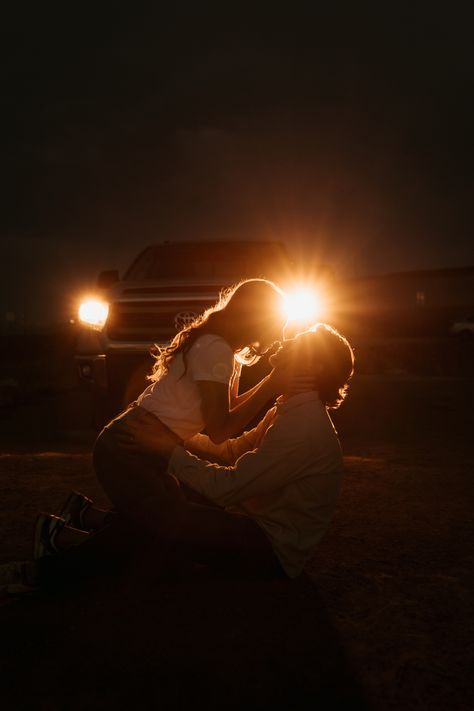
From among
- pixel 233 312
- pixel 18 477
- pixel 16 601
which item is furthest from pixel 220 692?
pixel 18 477

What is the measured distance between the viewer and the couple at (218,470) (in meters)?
3.23

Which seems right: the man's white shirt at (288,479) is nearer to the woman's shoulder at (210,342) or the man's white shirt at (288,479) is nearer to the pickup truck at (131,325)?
the woman's shoulder at (210,342)

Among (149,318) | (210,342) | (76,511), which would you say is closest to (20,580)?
(76,511)

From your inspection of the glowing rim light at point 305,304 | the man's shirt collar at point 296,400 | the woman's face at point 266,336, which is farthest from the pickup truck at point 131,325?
the man's shirt collar at point 296,400

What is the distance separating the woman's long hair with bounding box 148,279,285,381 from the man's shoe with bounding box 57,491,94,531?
71 centimetres

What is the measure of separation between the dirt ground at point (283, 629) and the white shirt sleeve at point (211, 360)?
97 centimetres

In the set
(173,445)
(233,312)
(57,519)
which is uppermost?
(233,312)

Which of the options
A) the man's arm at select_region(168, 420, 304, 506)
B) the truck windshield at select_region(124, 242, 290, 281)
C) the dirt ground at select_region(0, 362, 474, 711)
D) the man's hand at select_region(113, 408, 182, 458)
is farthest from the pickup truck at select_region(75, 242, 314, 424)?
the man's arm at select_region(168, 420, 304, 506)

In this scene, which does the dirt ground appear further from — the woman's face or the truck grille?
the truck grille

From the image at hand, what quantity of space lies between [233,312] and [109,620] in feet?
4.93

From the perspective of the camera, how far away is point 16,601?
330cm

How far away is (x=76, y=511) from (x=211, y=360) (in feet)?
3.38

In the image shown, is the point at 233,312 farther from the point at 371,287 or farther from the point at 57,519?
the point at 371,287

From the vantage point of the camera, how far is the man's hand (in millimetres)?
3457
